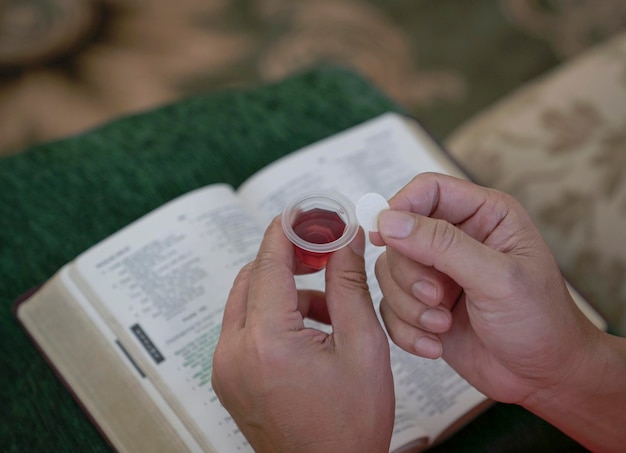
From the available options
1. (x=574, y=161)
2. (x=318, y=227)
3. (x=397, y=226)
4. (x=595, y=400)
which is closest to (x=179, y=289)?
(x=318, y=227)

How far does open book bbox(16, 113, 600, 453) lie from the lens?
31.1 inches

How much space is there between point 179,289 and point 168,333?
6 cm

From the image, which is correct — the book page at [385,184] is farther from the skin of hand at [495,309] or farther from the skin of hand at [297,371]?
the skin of hand at [297,371]

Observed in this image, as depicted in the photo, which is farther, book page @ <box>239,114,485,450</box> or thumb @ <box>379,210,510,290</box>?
book page @ <box>239,114,485,450</box>

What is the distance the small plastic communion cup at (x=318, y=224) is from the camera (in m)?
0.72

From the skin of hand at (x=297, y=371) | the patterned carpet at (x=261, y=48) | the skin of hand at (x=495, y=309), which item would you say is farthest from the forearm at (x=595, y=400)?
the patterned carpet at (x=261, y=48)

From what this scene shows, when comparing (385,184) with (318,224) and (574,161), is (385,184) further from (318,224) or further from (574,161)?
(574,161)

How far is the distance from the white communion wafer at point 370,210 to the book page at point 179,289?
0.23 meters

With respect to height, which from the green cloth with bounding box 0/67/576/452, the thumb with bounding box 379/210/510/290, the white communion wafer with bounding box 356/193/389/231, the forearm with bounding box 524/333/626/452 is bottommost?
the forearm with bounding box 524/333/626/452

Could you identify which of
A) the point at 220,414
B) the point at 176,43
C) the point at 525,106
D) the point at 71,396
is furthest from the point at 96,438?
the point at 176,43

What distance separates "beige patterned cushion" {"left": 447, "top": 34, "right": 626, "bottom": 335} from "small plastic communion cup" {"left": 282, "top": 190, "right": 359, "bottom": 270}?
484 millimetres

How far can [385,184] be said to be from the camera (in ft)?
3.31

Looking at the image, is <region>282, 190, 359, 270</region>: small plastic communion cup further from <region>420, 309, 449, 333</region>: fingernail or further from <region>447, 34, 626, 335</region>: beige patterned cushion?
<region>447, 34, 626, 335</region>: beige patterned cushion

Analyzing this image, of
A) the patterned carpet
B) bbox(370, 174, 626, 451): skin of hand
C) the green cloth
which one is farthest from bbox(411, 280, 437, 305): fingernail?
the patterned carpet
